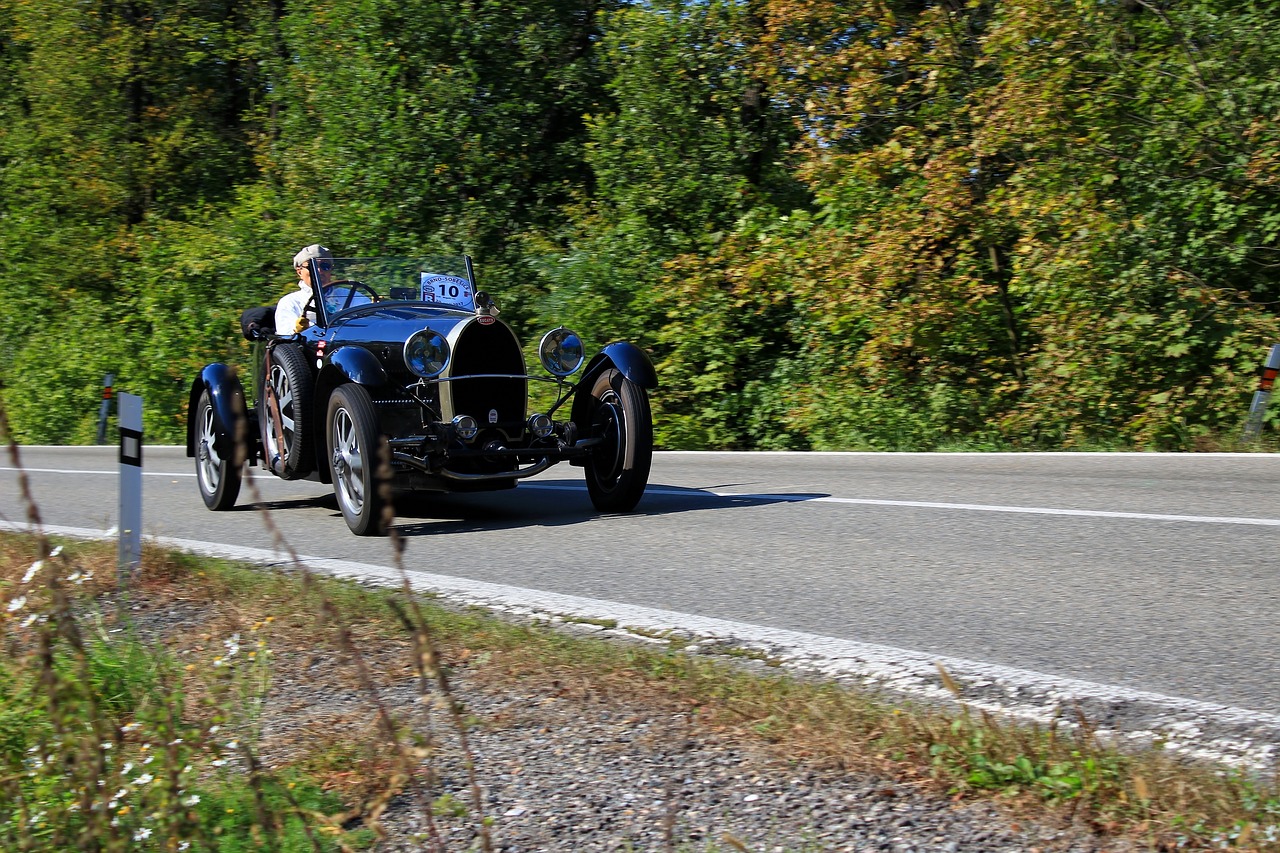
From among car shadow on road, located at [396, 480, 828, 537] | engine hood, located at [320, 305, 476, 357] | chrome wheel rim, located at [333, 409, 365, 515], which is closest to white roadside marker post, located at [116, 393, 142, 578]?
chrome wheel rim, located at [333, 409, 365, 515]

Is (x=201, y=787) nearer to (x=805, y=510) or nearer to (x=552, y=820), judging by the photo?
(x=552, y=820)

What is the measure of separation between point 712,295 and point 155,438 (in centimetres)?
1153

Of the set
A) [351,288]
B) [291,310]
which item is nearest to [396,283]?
[351,288]

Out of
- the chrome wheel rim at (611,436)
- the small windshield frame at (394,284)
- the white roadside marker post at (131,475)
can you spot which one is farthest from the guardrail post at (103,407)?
the white roadside marker post at (131,475)

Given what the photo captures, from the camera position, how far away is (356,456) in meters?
7.75

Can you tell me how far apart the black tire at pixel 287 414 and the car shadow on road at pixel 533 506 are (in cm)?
78

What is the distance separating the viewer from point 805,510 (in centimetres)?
795

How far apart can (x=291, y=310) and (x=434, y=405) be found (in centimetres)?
191

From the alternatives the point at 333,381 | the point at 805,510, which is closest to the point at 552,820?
the point at 805,510

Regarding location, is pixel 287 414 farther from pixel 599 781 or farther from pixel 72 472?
pixel 72 472

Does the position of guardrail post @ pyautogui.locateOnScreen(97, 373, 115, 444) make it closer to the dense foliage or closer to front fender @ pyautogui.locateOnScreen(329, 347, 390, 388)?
the dense foliage

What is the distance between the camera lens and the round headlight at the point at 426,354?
7.81 meters

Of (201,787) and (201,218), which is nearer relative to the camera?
(201,787)

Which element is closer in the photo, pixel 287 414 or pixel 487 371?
pixel 487 371
